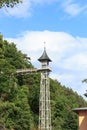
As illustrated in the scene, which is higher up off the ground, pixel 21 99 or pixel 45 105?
pixel 21 99

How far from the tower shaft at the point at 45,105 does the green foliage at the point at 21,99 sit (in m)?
1.52

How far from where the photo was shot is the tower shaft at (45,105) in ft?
249

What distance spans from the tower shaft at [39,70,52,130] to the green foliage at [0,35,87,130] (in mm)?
1522

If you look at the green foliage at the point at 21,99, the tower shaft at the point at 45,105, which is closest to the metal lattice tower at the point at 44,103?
the tower shaft at the point at 45,105

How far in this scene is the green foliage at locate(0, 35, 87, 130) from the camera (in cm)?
6762

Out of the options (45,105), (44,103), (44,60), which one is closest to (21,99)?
(44,103)

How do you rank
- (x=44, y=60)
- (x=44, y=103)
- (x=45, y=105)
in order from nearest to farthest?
1. (x=44, y=103)
2. (x=45, y=105)
3. (x=44, y=60)

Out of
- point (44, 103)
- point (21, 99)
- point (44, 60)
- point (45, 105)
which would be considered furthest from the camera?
point (44, 60)

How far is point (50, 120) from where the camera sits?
77250 mm

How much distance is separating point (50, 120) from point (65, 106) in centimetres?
984

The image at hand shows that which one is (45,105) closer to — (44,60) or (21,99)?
(21,99)

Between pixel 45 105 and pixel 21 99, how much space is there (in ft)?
15.6

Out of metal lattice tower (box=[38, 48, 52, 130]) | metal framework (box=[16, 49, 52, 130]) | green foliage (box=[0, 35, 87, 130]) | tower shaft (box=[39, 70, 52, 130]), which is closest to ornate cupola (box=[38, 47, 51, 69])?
metal framework (box=[16, 49, 52, 130])

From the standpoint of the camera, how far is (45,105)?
76188 millimetres
